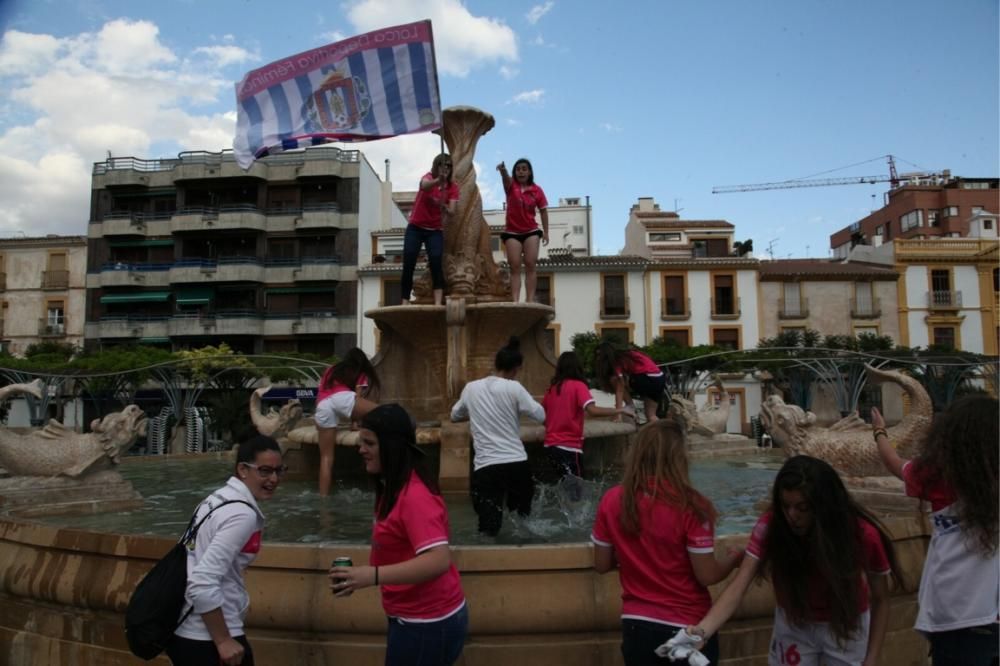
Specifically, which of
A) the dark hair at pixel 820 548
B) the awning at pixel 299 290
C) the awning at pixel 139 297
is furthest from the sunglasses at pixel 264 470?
the awning at pixel 139 297

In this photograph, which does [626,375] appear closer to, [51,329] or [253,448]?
[253,448]

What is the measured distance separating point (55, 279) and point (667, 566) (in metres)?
51.2

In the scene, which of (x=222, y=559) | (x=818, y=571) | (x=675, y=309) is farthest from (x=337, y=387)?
(x=675, y=309)

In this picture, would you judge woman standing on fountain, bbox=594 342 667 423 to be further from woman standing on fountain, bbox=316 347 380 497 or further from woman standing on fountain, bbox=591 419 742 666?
woman standing on fountain, bbox=591 419 742 666

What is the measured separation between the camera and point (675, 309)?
40.7 meters

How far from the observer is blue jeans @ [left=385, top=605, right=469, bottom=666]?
2578 mm

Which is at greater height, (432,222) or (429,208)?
(429,208)

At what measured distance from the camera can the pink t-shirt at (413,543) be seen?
2.54 metres

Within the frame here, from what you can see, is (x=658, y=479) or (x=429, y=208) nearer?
(x=658, y=479)

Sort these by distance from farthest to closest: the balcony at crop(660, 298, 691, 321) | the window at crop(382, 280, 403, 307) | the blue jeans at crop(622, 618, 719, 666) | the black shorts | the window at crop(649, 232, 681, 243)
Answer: the window at crop(649, 232, 681, 243)
the window at crop(382, 280, 403, 307)
the balcony at crop(660, 298, 691, 321)
the black shorts
the blue jeans at crop(622, 618, 719, 666)

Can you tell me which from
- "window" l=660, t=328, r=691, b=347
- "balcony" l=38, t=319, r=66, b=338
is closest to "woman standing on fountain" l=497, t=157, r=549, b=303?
"window" l=660, t=328, r=691, b=347

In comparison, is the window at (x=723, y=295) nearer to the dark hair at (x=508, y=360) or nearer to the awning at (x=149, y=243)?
the awning at (x=149, y=243)

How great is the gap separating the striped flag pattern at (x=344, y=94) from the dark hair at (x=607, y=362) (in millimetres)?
4075

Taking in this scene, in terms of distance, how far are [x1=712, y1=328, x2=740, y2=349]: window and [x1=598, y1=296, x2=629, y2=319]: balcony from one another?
4980mm
